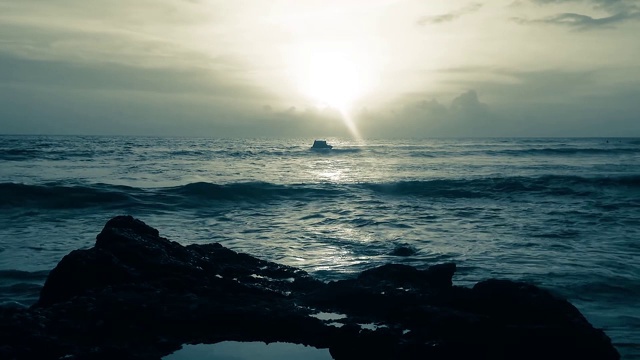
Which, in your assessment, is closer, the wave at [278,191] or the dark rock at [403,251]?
the dark rock at [403,251]

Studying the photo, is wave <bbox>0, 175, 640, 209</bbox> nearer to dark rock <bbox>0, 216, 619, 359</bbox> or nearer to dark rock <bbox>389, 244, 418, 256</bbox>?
dark rock <bbox>389, 244, 418, 256</bbox>

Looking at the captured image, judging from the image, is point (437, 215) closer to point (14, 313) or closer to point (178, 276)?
point (178, 276)

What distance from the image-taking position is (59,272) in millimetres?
6758

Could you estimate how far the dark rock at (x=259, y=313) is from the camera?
5293 millimetres

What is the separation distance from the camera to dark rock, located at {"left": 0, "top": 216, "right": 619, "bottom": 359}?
5.29 m

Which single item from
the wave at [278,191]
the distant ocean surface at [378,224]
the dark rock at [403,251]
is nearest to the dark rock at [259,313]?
the distant ocean surface at [378,224]

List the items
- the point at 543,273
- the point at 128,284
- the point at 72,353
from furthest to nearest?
the point at 543,273, the point at 128,284, the point at 72,353

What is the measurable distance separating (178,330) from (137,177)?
102ft

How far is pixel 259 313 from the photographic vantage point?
6.48 metres

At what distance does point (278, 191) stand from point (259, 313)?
23.7 m

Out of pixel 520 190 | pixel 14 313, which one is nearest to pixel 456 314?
pixel 14 313

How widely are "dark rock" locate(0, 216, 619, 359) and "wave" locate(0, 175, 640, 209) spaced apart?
16630 millimetres

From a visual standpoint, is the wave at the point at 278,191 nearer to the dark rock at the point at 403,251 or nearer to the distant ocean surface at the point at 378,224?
the distant ocean surface at the point at 378,224

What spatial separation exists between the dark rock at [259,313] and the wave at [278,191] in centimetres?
1663
